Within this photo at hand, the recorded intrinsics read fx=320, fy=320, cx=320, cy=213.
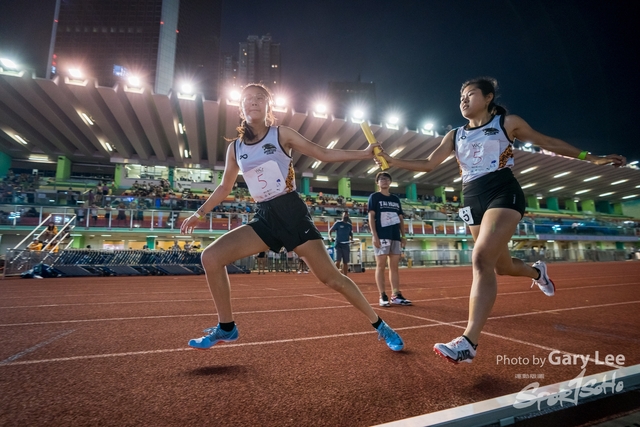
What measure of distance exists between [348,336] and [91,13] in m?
84.9

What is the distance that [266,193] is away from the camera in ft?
8.30

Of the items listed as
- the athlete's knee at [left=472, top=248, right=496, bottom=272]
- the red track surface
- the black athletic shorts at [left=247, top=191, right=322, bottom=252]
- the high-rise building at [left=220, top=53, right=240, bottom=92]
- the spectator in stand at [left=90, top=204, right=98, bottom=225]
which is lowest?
the red track surface

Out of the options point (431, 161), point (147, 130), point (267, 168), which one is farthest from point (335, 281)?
point (147, 130)

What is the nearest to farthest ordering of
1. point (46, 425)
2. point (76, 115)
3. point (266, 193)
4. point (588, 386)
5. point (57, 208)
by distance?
point (46, 425) < point (588, 386) < point (266, 193) < point (57, 208) < point (76, 115)

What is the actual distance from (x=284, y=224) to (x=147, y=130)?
29.9 m

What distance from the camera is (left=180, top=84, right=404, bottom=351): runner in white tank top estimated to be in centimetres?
243

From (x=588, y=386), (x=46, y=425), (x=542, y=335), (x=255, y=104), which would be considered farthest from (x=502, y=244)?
(x=46, y=425)

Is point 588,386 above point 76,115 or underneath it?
underneath

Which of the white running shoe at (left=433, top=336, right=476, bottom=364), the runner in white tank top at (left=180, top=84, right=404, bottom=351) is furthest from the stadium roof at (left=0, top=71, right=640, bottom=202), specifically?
the white running shoe at (left=433, top=336, right=476, bottom=364)

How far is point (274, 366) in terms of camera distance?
214 centimetres

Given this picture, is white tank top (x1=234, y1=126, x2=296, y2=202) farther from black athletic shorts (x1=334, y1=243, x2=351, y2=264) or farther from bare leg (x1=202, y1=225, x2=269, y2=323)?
black athletic shorts (x1=334, y1=243, x2=351, y2=264)

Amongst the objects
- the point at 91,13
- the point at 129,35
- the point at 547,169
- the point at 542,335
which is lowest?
the point at 542,335

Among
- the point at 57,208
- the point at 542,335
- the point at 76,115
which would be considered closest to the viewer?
the point at 542,335

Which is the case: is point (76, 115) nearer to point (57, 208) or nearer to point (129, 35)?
point (57, 208)
